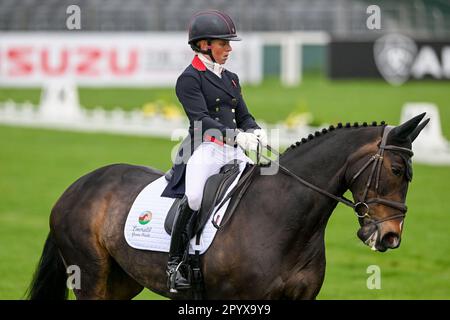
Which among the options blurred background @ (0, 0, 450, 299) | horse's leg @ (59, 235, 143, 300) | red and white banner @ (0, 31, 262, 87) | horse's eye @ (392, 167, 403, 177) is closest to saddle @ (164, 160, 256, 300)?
horse's leg @ (59, 235, 143, 300)

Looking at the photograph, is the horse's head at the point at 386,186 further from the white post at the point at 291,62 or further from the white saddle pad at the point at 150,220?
the white post at the point at 291,62

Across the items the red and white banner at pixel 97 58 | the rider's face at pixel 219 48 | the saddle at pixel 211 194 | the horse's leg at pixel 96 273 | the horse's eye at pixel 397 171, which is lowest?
the horse's leg at pixel 96 273

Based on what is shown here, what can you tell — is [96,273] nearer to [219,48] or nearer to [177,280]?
[177,280]

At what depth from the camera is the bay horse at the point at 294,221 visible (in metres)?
6.21

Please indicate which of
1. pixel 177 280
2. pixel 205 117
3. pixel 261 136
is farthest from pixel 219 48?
pixel 177 280

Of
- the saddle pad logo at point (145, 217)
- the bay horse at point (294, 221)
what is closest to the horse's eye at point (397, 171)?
the bay horse at point (294, 221)

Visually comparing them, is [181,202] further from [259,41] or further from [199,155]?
[259,41]

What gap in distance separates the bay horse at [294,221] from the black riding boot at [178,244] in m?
0.19

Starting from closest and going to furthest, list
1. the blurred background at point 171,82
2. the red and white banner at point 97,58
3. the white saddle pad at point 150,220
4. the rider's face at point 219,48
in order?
the rider's face at point 219,48
the white saddle pad at point 150,220
the blurred background at point 171,82
the red and white banner at point 97,58

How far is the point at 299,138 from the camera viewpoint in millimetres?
22234

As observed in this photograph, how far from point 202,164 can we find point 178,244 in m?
0.60

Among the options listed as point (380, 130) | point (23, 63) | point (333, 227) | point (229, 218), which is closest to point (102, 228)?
point (229, 218)
